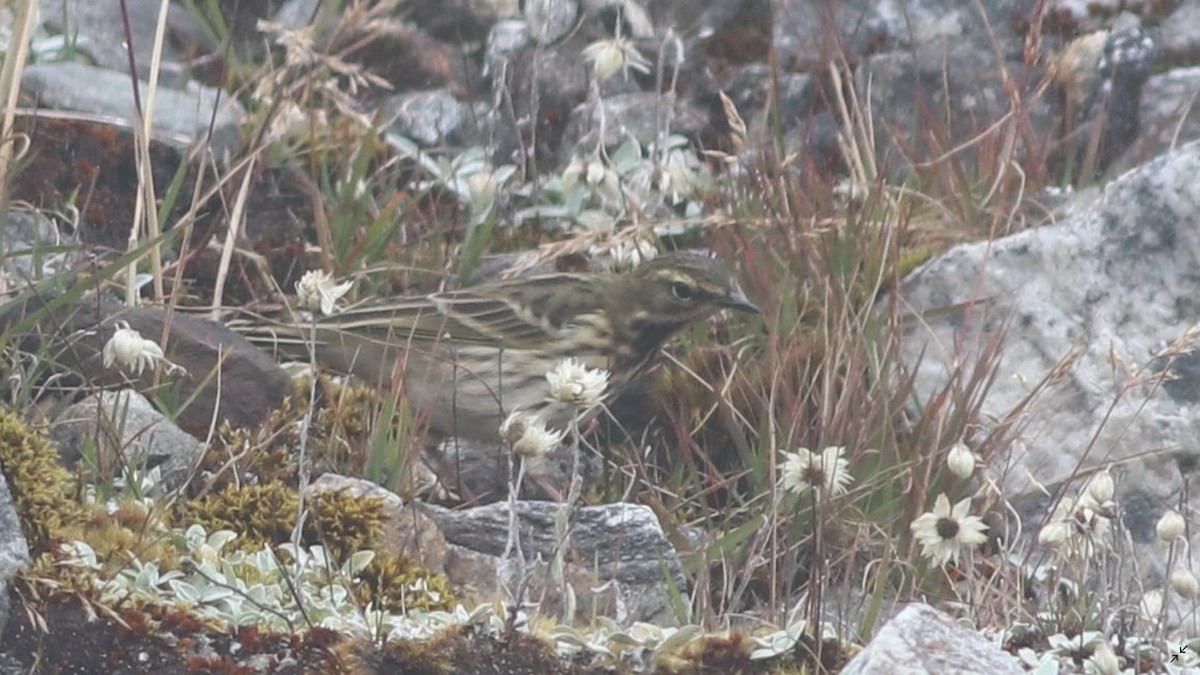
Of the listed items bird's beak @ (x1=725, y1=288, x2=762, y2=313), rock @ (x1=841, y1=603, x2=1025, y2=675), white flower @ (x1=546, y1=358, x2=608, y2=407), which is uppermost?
white flower @ (x1=546, y1=358, x2=608, y2=407)

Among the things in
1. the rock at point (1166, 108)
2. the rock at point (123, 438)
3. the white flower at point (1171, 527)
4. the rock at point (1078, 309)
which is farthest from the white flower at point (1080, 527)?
the rock at point (1166, 108)

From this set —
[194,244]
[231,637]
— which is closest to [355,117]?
[194,244]

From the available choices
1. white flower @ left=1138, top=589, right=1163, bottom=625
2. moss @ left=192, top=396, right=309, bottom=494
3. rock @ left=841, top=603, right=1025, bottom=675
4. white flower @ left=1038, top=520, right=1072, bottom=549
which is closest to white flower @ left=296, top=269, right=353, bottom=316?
A: moss @ left=192, top=396, right=309, bottom=494

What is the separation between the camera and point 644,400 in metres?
7.02

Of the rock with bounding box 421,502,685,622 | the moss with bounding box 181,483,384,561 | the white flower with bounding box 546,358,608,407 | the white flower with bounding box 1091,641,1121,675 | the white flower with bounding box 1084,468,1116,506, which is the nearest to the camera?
the white flower with bounding box 546,358,608,407

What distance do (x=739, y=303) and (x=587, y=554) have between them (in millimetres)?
1698

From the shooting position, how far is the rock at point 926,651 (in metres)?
3.83

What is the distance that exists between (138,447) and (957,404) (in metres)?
2.46

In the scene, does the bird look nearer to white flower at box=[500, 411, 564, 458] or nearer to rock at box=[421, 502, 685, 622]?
rock at box=[421, 502, 685, 622]

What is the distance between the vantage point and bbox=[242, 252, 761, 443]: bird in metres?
6.66

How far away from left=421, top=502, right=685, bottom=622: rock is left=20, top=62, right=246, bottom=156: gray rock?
2.81 meters

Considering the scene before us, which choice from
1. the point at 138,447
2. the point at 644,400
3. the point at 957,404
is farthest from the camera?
the point at 644,400

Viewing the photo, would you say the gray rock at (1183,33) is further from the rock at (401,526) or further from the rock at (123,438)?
the rock at (123,438)

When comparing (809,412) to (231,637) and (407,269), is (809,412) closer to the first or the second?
(407,269)
